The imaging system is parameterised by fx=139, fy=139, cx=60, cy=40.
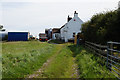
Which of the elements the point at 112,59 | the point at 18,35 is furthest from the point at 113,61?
the point at 18,35

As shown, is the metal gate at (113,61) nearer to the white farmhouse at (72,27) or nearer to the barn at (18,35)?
the white farmhouse at (72,27)

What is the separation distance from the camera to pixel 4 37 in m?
55.5

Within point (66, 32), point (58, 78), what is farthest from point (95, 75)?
point (66, 32)

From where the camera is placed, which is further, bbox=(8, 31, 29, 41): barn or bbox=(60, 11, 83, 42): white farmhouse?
bbox=(8, 31, 29, 41): barn

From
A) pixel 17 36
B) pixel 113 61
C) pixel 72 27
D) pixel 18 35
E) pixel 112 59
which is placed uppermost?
pixel 72 27

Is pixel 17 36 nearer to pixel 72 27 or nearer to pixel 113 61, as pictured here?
pixel 72 27

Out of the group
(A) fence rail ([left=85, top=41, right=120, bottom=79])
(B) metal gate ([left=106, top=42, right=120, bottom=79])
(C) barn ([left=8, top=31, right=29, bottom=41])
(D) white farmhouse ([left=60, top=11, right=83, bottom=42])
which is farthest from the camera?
(C) barn ([left=8, top=31, right=29, bottom=41])

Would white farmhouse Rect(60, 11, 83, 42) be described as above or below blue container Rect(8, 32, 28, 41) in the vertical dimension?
above

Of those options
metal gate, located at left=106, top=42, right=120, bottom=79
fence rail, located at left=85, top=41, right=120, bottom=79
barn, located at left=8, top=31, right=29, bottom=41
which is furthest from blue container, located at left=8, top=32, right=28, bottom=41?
metal gate, located at left=106, top=42, right=120, bottom=79

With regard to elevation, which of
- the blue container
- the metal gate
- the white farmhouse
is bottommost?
the metal gate

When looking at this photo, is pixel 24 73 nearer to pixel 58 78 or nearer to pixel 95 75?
pixel 58 78

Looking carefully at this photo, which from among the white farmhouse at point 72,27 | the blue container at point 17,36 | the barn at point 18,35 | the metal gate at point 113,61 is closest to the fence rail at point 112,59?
the metal gate at point 113,61

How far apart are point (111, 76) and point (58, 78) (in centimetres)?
261

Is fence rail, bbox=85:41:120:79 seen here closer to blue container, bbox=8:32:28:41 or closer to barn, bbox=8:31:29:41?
barn, bbox=8:31:29:41
